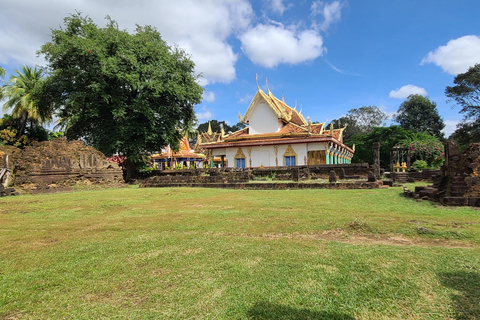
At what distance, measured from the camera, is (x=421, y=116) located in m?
36.6

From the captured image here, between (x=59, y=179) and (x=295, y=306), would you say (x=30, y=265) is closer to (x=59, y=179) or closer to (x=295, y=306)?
(x=295, y=306)

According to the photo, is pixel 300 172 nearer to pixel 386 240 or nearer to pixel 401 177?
pixel 401 177

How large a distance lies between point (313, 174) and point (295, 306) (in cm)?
1666

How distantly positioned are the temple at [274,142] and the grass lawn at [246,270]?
63.7 feet

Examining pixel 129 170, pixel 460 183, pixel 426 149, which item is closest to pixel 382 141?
pixel 426 149

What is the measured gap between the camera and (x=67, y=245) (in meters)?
3.81

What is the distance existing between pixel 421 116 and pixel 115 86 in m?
36.7

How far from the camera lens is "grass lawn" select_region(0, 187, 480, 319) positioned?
209 centimetres

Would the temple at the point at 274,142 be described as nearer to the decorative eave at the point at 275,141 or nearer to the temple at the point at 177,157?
the decorative eave at the point at 275,141

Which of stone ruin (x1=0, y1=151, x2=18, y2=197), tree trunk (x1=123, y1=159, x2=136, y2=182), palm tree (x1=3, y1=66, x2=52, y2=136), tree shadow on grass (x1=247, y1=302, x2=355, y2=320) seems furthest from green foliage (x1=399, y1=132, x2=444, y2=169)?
palm tree (x1=3, y1=66, x2=52, y2=136)

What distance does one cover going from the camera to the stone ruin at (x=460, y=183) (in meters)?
6.62

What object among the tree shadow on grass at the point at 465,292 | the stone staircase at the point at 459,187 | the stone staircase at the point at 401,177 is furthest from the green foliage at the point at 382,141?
the tree shadow on grass at the point at 465,292

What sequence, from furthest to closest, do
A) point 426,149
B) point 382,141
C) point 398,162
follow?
point 382,141, point 426,149, point 398,162

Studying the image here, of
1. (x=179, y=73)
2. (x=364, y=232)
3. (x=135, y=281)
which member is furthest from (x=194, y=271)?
(x=179, y=73)
